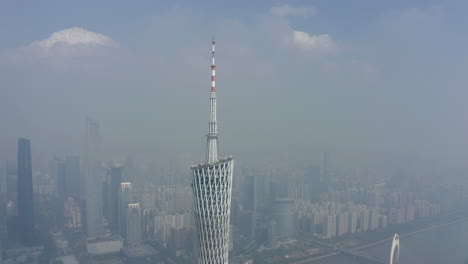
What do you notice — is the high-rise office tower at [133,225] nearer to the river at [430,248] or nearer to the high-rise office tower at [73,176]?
the high-rise office tower at [73,176]

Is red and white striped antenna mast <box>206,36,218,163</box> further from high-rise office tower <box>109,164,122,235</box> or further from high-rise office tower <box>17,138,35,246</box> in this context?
high-rise office tower <box>109,164,122,235</box>

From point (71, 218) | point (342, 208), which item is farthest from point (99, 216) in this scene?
point (342, 208)

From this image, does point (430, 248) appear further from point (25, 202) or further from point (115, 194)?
point (25, 202)

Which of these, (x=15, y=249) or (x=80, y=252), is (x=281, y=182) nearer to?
(x=80, y=252)

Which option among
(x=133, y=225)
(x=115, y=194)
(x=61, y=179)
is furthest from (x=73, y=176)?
(x=133, y=225)

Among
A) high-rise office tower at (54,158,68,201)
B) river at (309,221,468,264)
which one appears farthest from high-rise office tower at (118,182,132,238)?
river at (309,221,468,264)
